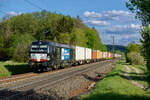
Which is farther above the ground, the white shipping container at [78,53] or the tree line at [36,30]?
the tree line at [36,30]

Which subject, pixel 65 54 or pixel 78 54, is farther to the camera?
pixel 78 54

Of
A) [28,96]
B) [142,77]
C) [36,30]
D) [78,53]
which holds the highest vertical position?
[36,30]

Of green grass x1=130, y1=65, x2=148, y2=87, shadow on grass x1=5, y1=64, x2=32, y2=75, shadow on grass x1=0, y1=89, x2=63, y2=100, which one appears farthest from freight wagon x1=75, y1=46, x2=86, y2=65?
shadow on grass x1=0, y1=89, x2=63, y2=100

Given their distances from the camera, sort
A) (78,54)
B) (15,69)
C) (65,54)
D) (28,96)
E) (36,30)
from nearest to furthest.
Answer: (28,96) < (15,69) < (65,54) < (78,54) < (36,30)

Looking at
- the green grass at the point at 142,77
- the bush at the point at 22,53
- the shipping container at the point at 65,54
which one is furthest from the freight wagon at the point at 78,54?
the green grass at the point at 142,77

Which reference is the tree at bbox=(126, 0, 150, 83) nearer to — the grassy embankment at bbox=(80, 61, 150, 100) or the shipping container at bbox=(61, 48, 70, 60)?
the grassy embankment at bbox=(80, 61, 150, 100)

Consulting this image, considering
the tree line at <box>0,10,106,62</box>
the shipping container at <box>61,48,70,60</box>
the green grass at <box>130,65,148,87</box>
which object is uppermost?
the tree line at <box>0,10,106,62</box>

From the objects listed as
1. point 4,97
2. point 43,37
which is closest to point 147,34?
point 4,97

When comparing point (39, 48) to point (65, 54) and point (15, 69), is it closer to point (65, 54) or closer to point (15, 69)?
point (15, 69)

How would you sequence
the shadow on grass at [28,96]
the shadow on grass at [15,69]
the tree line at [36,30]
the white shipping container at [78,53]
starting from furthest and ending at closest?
1. the tree line at [36,30]
2. the white shipping container at [78,53]
3. the shadow on grass at [15,69]
4. the shadow on grass at [28,96]

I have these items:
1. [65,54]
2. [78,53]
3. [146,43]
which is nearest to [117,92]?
[146,43]

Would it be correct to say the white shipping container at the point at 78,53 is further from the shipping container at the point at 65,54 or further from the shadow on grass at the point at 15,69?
the shadow on grass at the point at 15,69

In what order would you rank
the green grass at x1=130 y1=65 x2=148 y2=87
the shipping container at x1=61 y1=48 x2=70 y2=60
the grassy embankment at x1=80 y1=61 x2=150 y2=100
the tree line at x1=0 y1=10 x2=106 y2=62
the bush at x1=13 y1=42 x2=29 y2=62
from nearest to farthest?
the green grass at x1=130 y1=65 x2=148 y2=87 < the grassy embankment at x1=80 y1=61 x2=150 y2=100 < the shipping container at x1=61 y1=48 x2=70 y2=60 < the bush at x1=13 y1=42 x2=29 y2=62 < the tree line at x1=0 y1=10 x2=106 y2=62

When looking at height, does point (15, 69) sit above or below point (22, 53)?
below
